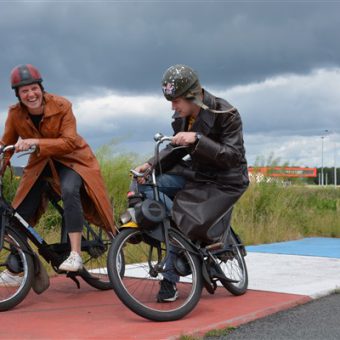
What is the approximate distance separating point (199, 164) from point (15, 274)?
1780 millimetres

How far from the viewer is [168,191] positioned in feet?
18.6

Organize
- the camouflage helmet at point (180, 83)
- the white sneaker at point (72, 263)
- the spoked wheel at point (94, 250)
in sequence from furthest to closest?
the spoked wheel at point (94, 250) → the white sneaker at point (72, 263) → the camouflage helmet at point (180, 83)

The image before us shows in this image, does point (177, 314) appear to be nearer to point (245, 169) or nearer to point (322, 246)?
point (245, 169)

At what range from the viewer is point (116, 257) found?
4891 millimetres

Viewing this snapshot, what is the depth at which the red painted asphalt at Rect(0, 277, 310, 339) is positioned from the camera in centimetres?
463

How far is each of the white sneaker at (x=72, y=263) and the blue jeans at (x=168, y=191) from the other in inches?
29.4

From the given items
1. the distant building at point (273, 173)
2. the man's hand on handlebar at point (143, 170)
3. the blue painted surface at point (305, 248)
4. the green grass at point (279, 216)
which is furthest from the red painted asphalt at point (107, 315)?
the distant building at point (273, 173)

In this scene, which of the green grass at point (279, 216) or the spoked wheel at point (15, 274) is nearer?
the spoked wheel at point (15, 274)

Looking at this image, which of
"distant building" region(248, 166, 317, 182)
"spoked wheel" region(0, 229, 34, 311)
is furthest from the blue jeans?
"distant building" region(248, 166, 317, 182)

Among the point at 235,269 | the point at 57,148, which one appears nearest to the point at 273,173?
the point at 235,269

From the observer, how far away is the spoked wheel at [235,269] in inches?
237

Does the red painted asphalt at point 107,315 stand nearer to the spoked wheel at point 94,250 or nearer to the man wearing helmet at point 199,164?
the spoked wheel at point 94,250

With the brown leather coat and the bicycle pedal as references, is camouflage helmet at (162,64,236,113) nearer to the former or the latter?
the brown leather coat

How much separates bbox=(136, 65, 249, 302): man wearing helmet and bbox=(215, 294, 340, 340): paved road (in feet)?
2.51
